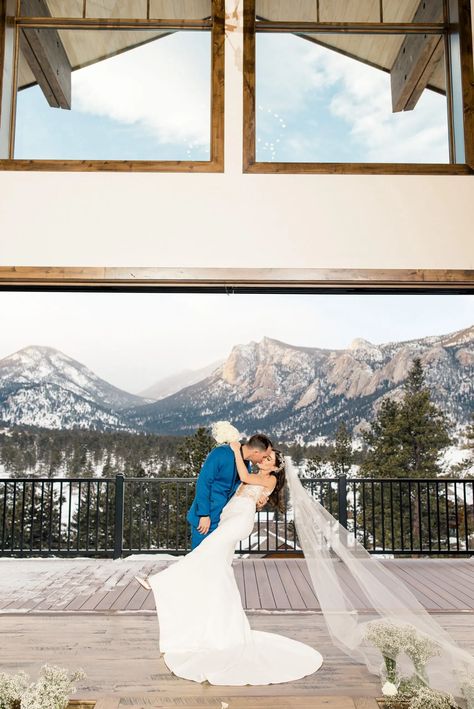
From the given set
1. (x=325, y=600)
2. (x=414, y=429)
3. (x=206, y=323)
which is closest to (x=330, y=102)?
(x=325, y=600)

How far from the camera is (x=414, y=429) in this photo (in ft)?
37.4

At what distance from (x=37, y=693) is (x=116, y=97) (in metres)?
4.09

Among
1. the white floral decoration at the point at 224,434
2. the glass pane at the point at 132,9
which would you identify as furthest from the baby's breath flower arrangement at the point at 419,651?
the glass pane at the point at 132,9

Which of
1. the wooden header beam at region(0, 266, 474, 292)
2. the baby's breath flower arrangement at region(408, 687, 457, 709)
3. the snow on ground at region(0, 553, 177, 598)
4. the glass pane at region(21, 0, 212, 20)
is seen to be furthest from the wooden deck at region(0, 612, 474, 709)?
the glass pane at region(21, 0, 212, 20)

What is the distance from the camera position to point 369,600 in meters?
3.53

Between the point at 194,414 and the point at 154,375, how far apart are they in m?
1.09

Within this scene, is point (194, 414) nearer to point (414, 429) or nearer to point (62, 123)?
point (414, 429)

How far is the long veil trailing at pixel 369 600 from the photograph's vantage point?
2.94 meters

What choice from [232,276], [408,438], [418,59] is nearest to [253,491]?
[232,276]

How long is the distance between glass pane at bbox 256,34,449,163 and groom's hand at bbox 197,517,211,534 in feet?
8.35

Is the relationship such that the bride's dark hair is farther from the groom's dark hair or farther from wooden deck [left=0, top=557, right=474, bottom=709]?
wooden deck [left=0, top=557, right=474, bottom=709]

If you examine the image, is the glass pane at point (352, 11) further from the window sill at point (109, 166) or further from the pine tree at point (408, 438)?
the pine tree at point (408, 438)

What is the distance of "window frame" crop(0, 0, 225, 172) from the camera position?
4.08 meters

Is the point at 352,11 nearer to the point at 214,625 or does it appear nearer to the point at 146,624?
the point at 214,625
